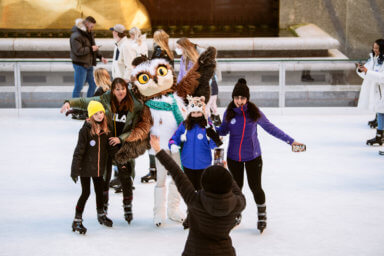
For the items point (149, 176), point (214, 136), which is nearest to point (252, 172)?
point (214, 136)

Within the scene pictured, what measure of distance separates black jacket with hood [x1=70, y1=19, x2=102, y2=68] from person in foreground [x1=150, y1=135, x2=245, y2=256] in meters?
7.78

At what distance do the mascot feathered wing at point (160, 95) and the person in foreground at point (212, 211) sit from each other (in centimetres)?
188

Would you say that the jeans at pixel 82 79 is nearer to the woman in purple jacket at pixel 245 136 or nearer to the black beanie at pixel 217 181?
the woman in purple jacket at pixel 245 136

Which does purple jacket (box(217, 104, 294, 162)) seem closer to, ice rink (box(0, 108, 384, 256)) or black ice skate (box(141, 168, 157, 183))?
ice rink (box(0, 108, 384, 256))

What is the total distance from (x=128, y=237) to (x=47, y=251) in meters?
0.64

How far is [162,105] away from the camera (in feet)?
15.8

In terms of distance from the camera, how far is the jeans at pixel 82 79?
1051 cm

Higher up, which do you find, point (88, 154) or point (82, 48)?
point (82, 48)

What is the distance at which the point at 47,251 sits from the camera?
423cm

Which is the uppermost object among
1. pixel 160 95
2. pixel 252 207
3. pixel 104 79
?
pixel 104 79

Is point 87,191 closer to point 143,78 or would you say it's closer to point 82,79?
point 143,78

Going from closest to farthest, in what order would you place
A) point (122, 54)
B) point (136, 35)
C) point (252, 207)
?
point (252, 207)
point (136, 35)
point (122, 54)

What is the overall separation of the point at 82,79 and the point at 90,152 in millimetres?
6279

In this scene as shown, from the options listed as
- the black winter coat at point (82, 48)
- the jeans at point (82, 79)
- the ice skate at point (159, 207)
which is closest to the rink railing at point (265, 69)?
the jeans at point (82, 79)
